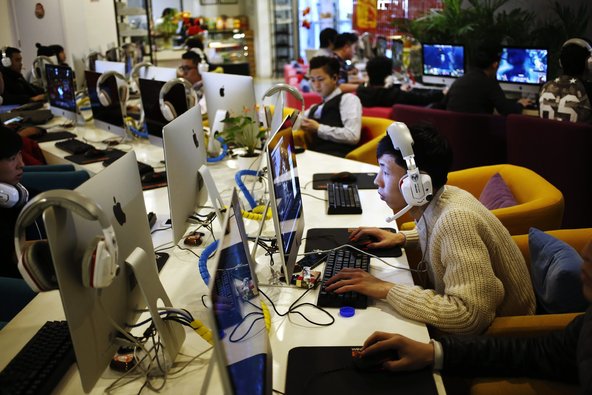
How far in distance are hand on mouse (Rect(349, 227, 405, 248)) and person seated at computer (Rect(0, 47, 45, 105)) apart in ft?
17.1

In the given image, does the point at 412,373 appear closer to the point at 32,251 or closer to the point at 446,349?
the point at 446,349

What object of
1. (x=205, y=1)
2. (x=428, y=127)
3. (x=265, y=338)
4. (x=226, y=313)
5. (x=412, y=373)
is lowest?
(x=412, y=373)

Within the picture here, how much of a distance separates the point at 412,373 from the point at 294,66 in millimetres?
8264

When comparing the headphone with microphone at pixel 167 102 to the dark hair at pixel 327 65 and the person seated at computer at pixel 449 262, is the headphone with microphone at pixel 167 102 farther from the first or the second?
the person seated at computer at pixel 449 262

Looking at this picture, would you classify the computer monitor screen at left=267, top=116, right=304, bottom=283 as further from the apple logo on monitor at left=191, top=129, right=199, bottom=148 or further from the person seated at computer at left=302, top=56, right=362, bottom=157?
the person seated at computer at left=302, top=56, right=362, bottom=157

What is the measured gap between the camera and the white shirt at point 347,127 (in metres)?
4.23

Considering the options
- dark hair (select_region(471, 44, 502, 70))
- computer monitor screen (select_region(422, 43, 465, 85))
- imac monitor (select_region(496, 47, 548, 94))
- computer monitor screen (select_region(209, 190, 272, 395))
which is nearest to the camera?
computer monitor screen (select_region(209, 190, 272, 395))

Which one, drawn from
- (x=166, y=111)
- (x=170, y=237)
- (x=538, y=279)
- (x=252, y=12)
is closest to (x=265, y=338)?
(x=538, y=279)

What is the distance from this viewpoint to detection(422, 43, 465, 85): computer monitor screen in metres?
6.35

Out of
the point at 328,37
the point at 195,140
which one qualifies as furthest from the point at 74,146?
the point at 328,37

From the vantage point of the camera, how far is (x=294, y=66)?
944 cm

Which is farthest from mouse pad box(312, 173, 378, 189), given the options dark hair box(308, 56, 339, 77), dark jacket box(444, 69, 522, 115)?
dark jacket box(444, 69, 522, 115)

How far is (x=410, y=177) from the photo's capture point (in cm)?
185

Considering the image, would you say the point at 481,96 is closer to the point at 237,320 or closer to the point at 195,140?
the point at 195,140
